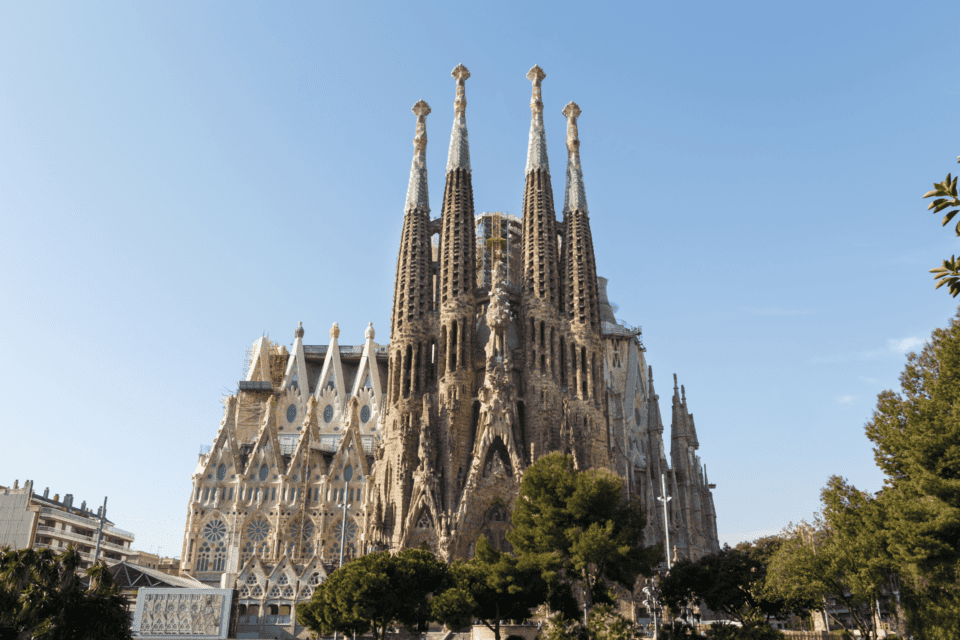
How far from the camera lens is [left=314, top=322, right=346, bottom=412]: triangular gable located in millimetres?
66625

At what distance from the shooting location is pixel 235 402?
2425 inches

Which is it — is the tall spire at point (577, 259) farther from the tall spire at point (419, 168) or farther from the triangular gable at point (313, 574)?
the triangular gable at point (313, 574)

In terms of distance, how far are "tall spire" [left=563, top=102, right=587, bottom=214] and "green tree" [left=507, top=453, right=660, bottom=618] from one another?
3278 centimetres

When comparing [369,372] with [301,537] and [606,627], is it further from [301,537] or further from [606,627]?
[606,627]

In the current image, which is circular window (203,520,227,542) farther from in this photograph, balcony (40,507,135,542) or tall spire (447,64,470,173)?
tall spire (447,64,470,173)

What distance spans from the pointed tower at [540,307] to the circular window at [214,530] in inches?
912

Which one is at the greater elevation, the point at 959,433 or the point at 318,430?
the point at 318,430

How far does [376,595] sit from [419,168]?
40.0 m

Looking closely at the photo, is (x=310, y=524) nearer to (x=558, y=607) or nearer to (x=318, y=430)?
(x=318, y=430)

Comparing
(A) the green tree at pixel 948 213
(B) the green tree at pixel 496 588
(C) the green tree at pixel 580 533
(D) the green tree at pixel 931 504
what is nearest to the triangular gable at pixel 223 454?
(B) the green tree at pixel 496 588

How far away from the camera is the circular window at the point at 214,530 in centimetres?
5510

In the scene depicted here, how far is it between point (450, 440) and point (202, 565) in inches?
812

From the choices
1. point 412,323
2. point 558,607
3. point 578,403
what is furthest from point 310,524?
point 558,607

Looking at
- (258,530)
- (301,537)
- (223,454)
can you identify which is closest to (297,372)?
(223,454)
